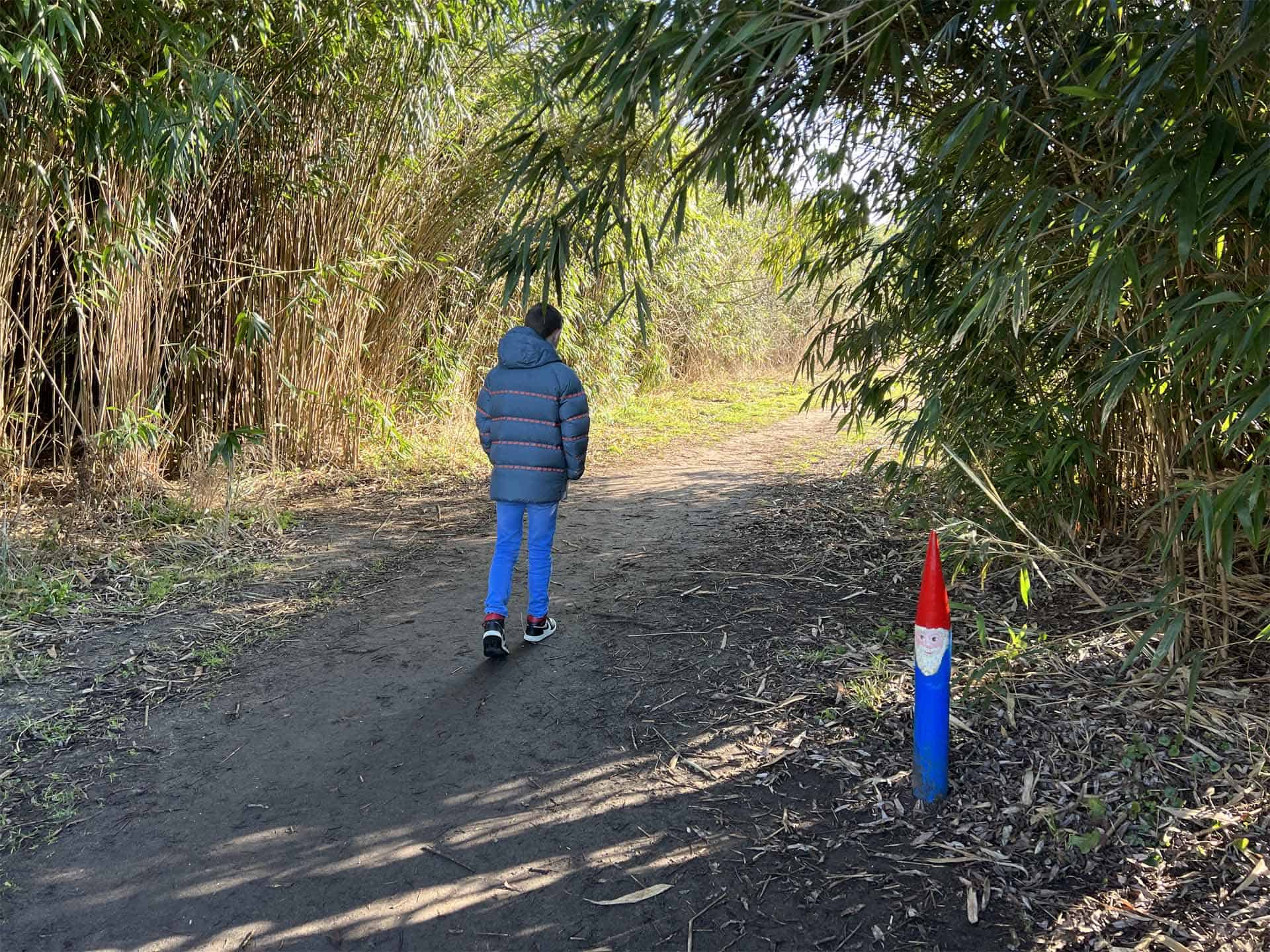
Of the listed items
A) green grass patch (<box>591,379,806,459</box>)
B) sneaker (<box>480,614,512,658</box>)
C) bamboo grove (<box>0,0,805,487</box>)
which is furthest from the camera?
green grass patch (<box>591,379,806,459</box>)

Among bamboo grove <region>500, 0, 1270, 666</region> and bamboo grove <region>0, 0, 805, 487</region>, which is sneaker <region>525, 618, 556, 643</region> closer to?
bamboo grove <region>500, 0, 1270, 666</region>

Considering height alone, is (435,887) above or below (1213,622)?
below

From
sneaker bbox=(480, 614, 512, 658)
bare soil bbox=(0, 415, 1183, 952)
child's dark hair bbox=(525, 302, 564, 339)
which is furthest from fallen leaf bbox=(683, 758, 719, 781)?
child's dark hair bbox=(525, 302, 564, 339)

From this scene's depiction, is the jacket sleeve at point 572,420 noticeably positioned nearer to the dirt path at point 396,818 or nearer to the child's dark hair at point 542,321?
the child's dark hair at point 542,321

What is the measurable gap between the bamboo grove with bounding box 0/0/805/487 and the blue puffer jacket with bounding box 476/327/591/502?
0.67 metres

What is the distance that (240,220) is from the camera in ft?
16.6

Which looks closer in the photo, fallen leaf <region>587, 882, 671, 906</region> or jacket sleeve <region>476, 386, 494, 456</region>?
fallen leaf <region>587, 882, 671, 906</region>

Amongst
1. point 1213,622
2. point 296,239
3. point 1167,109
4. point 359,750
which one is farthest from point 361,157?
point 1213,622

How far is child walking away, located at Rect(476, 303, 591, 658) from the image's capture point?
3.09m

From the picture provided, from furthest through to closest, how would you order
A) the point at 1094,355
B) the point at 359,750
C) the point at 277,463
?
the point at 277,463
the point at 1094,355
the point at 359,750

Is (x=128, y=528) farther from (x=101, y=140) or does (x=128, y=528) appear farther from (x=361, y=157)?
(x=361, y=157)

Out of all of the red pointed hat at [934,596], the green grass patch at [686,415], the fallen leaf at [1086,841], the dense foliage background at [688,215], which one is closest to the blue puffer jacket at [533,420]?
the dense foliage background at [688,215]

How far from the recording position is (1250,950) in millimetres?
1635

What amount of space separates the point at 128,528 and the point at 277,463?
1446mm
